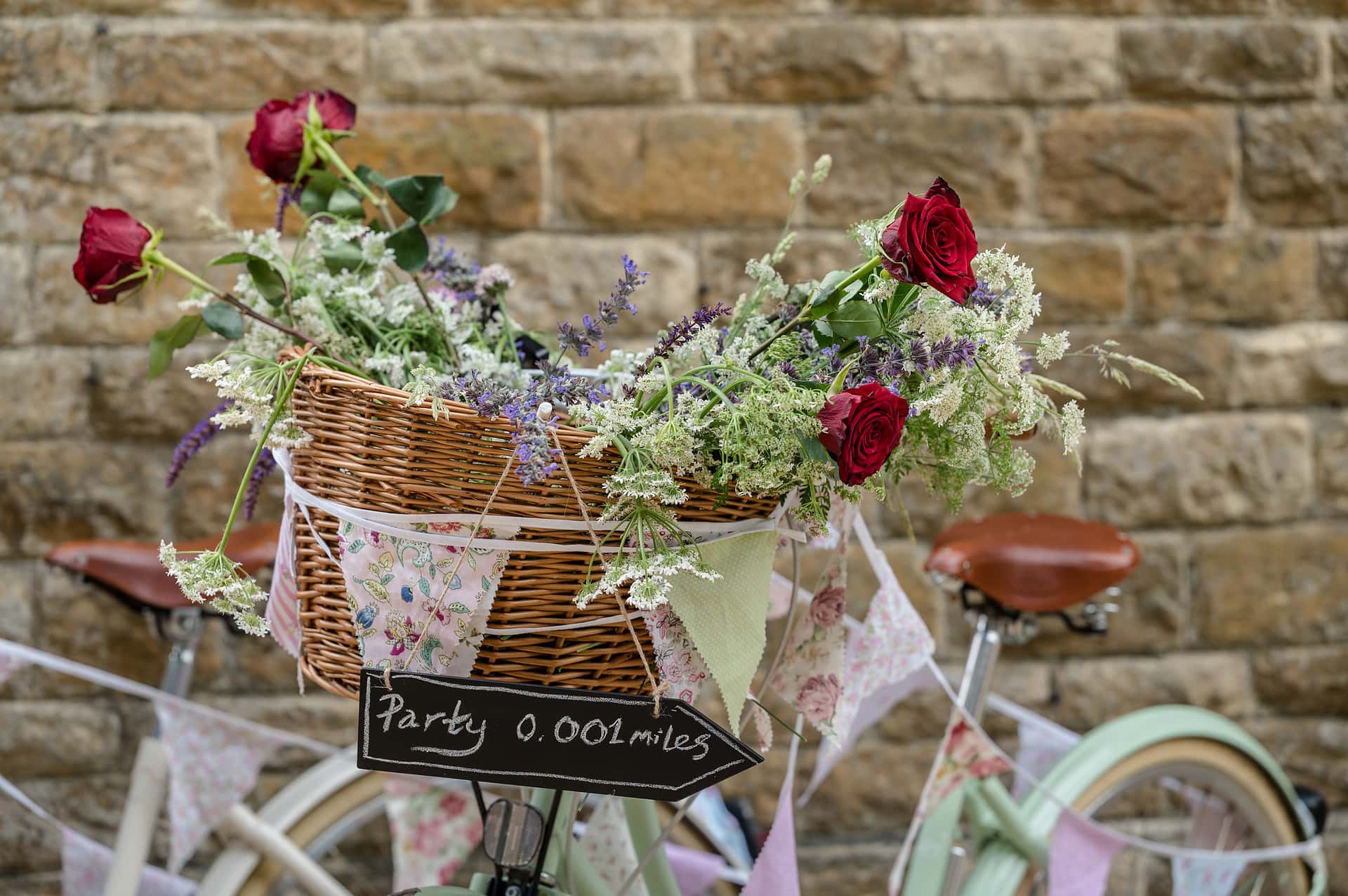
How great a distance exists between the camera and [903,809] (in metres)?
2.29

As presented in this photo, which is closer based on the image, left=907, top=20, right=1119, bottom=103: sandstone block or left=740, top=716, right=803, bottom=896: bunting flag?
left=740, top=716, right=803, bottom=896: bunting flag

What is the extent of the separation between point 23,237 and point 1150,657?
7.51ft

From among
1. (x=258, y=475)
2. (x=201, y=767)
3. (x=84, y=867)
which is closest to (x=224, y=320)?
(x=258, y=475)

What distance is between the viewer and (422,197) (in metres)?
1.11

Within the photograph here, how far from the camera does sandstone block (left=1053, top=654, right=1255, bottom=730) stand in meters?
2.32

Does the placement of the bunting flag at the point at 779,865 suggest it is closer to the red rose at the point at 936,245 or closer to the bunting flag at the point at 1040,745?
the red rose at the point at 936,245

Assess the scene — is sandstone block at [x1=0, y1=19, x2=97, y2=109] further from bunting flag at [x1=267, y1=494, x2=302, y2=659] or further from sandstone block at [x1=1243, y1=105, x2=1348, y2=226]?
sandstone block at [x1=1243, y1=105, x2=1348, y2=226]

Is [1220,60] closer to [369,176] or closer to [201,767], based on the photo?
[369,176]

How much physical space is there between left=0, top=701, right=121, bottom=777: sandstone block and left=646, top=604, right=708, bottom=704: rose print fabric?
1.62m

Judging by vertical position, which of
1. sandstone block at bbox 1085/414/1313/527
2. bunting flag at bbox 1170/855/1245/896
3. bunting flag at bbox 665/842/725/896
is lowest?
bunting flag at bbox 665/842/725/896

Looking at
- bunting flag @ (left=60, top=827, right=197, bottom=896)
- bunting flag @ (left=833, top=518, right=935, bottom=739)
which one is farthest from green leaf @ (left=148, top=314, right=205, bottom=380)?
bunting flag @ (left=60, top=827, right=197, bottom=896)

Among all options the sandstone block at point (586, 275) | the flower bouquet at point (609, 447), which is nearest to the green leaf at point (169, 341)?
Result: the flower bouquet at point (609, 447)

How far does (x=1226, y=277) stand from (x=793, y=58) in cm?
97

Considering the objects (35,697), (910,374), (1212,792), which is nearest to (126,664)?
(35,697)
